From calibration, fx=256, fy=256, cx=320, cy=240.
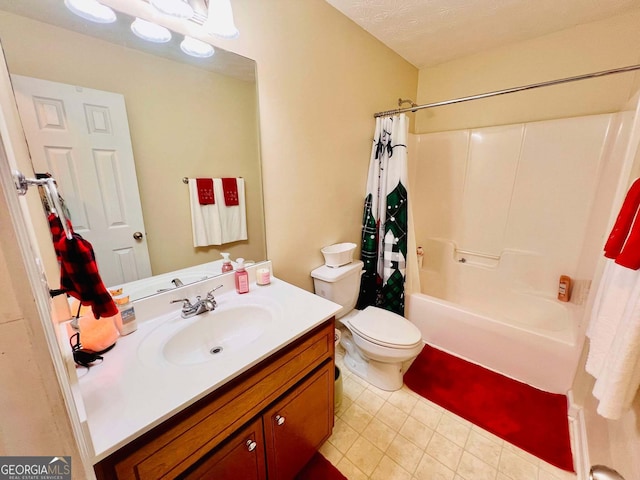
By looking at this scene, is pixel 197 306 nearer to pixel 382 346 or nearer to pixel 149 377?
pixel 149 377

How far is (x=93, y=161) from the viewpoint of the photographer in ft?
2.96

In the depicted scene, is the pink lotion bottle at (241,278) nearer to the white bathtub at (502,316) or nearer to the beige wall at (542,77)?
the white bathtub at (502,316)

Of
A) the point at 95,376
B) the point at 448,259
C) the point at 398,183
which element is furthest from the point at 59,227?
the point at 448,259

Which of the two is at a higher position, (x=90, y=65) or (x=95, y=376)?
(x=90, y=65)

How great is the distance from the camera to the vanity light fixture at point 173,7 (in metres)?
0.88

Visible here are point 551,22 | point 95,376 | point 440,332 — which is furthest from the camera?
point 440,332

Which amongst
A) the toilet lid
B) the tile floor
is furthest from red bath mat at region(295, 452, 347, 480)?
the toilet lid

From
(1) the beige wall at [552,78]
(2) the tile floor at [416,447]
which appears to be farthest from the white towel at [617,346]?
(2) the tile floor at [416,447]

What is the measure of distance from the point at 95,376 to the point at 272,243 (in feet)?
2.94

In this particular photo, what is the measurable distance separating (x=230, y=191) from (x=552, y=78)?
2337 mm

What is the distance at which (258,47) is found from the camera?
1234 mm

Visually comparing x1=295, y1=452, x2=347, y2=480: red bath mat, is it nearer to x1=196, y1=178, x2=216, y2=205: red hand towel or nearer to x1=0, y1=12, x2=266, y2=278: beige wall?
x1=0, y1=12, x2=266, y2=278: beige wall

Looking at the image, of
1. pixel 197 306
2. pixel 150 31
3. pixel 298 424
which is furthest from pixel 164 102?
pixel 298 424

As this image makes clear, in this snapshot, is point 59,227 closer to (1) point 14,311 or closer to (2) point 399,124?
(1) point 14,311
